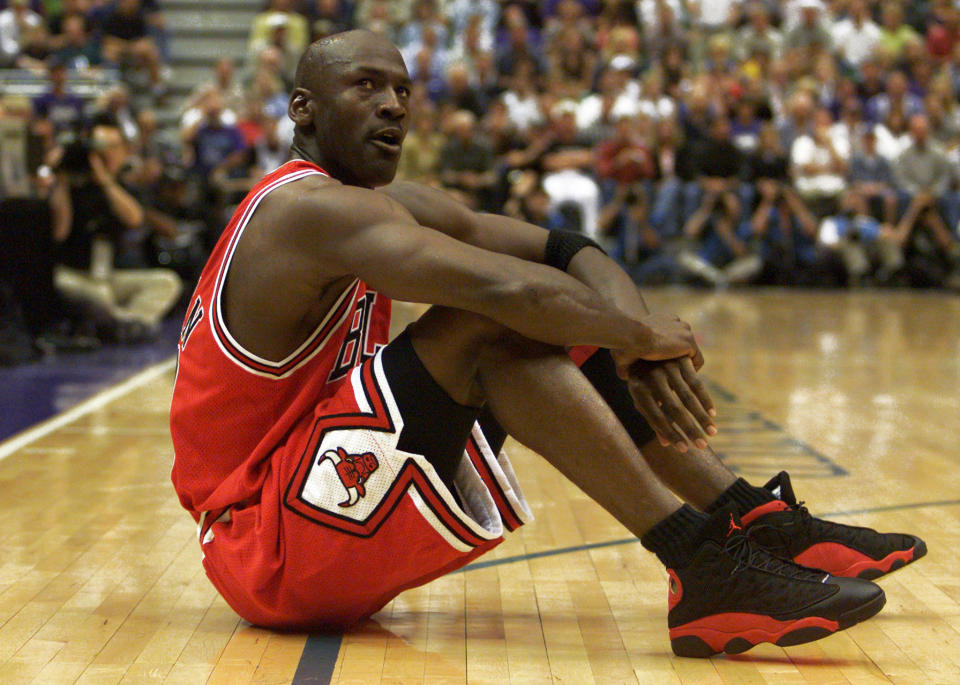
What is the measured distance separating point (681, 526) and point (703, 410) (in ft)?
0.69

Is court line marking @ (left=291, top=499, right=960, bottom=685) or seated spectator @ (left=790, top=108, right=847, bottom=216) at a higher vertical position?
court line marking @ (left=291, top=499, right=960, bottom=685)

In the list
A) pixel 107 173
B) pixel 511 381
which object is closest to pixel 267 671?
pixel 511 381

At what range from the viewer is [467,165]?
11969mm

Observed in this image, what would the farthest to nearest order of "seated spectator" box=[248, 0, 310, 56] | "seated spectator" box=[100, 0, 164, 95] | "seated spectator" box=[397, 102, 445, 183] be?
"seated spectator" box=[248, 0, 310, 56]
"seated spectator" box=[100, 0, 164, 95]
"seated spectator" box=[397, 102, 445, 183]

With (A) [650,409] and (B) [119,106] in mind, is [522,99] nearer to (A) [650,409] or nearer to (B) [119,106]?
(B) [119,106]

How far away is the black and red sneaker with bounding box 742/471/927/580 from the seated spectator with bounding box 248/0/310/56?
456 inches

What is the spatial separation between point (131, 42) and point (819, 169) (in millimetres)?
7347

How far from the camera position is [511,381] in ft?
7.32

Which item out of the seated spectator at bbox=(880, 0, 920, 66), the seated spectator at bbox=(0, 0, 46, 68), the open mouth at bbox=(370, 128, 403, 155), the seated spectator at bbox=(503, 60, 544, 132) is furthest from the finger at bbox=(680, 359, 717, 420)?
the seated spectator at bbox=(880, 0, 920, 66)

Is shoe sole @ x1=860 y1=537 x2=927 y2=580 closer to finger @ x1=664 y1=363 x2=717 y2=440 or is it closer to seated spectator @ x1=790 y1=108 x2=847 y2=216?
finger @ x1=664 y1=363 x2=717 y2=440

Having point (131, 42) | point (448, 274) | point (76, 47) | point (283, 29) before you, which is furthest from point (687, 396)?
point (131, 42)

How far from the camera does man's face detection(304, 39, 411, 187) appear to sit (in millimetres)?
2520

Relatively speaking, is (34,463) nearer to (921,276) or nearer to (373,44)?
(373,44)

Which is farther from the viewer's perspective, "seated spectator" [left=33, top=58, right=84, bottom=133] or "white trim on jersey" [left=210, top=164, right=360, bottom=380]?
"seated spectator" [left=33, top=58, right=84, bottom=133]
